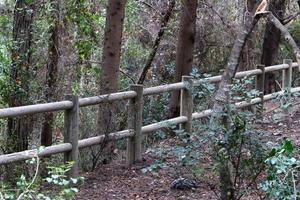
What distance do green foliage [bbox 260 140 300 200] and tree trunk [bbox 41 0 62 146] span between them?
5.08 m

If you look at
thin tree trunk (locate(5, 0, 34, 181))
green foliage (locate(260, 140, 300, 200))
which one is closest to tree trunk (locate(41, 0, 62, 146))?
thin tree trunk (locate(5, 0, 34, 181))

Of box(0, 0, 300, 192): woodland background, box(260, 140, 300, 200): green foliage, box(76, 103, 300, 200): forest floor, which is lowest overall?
box(76, 103, 300, 200): forest floor

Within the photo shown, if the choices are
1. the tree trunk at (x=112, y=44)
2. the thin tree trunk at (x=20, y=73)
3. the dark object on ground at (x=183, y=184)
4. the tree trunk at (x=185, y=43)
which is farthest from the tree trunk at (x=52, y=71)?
the dark object on ground at (x=183, y=184)

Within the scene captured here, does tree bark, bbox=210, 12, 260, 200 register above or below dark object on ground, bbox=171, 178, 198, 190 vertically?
above

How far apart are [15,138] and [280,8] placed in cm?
712

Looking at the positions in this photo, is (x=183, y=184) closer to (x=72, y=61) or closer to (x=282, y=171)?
(x=282, y=171)

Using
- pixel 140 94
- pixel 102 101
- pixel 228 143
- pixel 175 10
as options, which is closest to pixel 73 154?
pixel 102 101

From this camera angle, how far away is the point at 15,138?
802 centimetres

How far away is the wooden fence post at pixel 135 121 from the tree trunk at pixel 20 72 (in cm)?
153

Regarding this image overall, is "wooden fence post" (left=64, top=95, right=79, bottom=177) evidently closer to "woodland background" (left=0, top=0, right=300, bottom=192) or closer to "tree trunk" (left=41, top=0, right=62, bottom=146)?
"woodland background" (left=0, top=0, right=300, bottom=192)

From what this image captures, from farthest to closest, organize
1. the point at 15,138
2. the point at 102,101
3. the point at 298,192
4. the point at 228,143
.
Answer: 1. the point at 15,138
2. the point at 102,101
3. the point at 228,143
4. the point at 298,192

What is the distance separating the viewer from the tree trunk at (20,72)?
8.08 meters

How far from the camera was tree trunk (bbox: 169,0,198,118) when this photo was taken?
9797mm

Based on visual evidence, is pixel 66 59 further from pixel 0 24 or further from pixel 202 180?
pixel 202 180
